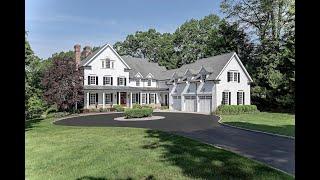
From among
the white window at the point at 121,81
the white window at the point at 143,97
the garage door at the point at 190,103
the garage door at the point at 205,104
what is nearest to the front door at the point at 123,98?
the white window at the point at 121,81

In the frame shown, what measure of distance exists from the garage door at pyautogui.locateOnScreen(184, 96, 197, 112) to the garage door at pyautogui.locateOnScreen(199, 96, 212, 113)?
1.45 m

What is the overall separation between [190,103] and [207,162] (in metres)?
33.8

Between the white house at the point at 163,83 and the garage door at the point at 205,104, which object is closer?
the garage door at the point at 205,104

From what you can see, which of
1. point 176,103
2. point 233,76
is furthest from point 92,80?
point 233,76

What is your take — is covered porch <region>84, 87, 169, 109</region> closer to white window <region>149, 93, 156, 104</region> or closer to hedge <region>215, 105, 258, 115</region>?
white window <region>149, 93, 156, 104</region>

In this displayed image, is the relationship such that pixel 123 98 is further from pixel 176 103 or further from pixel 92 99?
pixel 176 103

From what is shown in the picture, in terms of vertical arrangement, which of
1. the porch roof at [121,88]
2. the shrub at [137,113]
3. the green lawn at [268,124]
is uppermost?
the porch roof at [121,88]

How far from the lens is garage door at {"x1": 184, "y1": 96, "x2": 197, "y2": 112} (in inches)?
1705

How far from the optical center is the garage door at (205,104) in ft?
131

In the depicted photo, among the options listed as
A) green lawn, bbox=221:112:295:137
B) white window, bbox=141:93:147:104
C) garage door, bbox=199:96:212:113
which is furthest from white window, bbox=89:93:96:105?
green lawn, bbox=221:112:295:137

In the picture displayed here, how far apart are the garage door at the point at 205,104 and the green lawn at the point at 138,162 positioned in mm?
25275

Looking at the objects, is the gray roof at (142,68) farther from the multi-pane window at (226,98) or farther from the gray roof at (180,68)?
the multi-pane window at (226,98)
